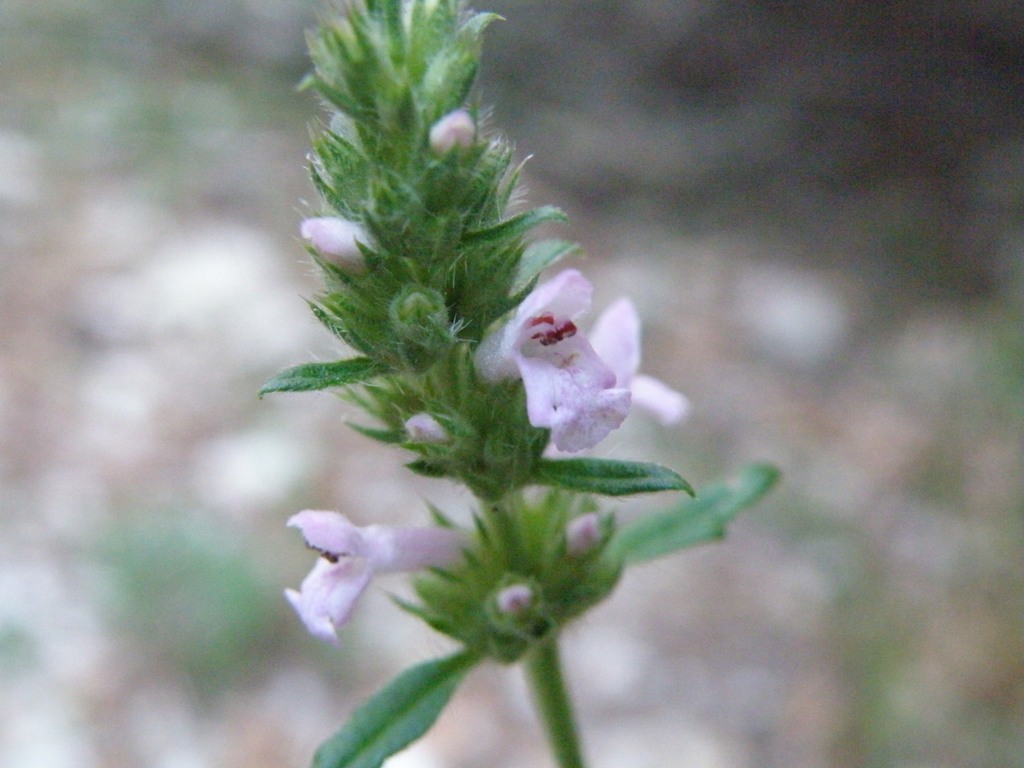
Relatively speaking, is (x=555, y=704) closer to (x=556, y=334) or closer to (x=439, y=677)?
(x=439, y=677)

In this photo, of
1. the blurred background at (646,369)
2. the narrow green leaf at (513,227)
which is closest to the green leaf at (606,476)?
the narrow green leaf at (513,227)

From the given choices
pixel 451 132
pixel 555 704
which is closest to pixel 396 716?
pixel 555 704

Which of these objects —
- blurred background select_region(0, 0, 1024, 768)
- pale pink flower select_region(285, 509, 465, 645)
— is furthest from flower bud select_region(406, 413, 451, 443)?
blurred background select_region(0, 0, 1024, 768)

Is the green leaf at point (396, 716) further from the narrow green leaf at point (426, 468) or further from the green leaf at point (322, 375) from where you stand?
the green leaf at point (322, 375)

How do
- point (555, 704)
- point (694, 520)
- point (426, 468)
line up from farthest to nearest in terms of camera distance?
point (694, 520) < point (555, 704) < point (426, 468)

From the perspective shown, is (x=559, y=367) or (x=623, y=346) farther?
(x=623, y=346)

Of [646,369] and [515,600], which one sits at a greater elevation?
[646,369]

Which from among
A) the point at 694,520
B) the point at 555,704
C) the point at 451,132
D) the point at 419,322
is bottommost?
the point at 555,704
